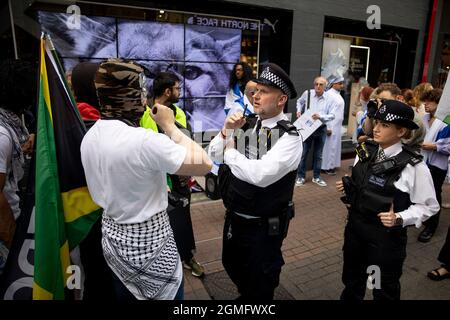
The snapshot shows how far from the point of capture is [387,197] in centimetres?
244

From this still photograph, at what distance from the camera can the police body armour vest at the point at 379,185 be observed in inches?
95.2

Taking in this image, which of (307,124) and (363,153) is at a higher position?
(363,153)

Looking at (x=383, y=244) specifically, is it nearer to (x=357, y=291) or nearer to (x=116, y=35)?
(x=357, y=291)

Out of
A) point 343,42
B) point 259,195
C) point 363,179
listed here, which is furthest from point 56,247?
point 343,42

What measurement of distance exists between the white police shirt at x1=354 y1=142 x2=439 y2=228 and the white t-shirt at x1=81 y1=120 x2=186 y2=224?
169 cm

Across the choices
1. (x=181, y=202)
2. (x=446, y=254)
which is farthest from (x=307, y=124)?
(x=181, y=202)

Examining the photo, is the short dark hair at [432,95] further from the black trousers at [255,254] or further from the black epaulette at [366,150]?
the black trousers at [255,254]

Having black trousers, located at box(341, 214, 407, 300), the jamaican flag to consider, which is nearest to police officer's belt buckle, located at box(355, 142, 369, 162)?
black trousers, located at box(341, 214, 407, 300)

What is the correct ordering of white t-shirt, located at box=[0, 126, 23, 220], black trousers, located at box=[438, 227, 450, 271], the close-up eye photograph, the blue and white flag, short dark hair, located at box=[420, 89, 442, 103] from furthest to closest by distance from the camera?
the blue and white flag → short dark hair, located at box=[420, 89, 442, 103] → black trousers, located at box=[438, 227, 450, 271] → white t-shirt, located at box=[0, 126, 23, 220] → the close-up eye photograph

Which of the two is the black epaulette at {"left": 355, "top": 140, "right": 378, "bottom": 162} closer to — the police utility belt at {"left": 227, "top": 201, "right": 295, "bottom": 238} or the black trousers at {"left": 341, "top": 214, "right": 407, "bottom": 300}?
the black trousers at {"left": 341, "top": 214, "right": 407, "bottom": 300}

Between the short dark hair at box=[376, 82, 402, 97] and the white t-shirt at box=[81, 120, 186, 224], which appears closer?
the white t-shirt at box=[81, 120, 186, 224]

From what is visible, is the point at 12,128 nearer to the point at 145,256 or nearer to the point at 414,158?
the point at 145,256

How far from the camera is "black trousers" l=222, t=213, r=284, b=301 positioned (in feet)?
8.32

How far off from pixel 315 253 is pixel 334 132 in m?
3.63
